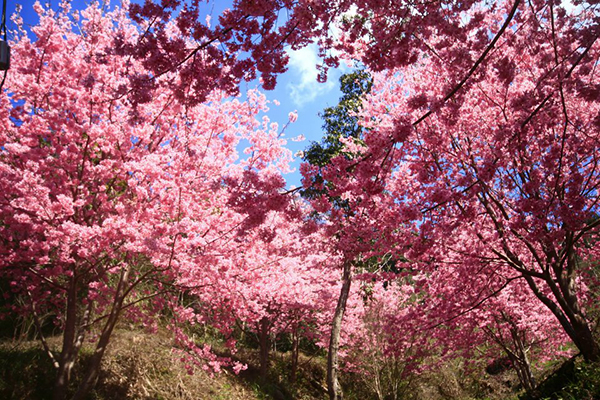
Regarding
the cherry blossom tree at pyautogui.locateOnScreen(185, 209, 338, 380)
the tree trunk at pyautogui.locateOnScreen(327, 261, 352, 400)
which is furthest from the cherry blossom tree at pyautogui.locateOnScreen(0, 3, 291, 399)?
the tree trunk at pyautogui.locateOnScreen(327, 261, 352, 400)

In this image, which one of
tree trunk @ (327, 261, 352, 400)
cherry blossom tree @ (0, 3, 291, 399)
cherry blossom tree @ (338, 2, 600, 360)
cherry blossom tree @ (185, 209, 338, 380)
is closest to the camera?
cherry blossom tree @ (338, 2, 600, 360)

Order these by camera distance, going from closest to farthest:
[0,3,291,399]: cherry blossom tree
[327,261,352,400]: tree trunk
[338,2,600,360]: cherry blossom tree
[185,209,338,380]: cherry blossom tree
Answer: [338,2,600,360]: cherry blossom tree < [0,3,291,399]: cherry blossom tree < [185,209,338,380]: cherry blossom tree < [327,261,352,400]: tree trunk

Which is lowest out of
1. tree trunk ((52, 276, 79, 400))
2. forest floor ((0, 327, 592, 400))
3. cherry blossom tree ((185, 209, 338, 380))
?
forest floor ((0, 327, 592, 400))

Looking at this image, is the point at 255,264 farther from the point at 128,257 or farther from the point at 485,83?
the point at 485,83

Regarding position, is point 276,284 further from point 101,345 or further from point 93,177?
point 93,177

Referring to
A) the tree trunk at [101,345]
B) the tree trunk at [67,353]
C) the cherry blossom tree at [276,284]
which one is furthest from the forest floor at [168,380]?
the tree trunk at [101,345]

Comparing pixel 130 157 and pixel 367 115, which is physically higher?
pixel 367 115

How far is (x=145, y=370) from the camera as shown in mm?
9234

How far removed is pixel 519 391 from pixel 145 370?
13.3 meters

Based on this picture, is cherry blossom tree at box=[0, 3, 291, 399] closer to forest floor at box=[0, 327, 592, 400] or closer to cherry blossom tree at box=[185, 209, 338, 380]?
cherry blossom tree at box=[185, 209, 338, 380]

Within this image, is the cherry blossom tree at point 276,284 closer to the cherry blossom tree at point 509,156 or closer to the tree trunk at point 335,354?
the tree trunk at point 335,354

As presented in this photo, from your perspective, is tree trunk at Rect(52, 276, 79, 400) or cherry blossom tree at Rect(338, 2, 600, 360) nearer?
cherry blossom tree at Rect(338, 2, 600, 360)

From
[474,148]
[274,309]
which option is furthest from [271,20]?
[274,309]

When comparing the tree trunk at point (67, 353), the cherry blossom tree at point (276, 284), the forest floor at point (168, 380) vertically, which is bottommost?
the forest floor at point (168, 380)
